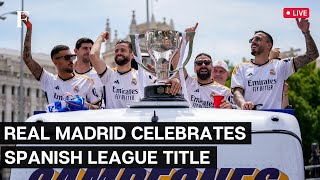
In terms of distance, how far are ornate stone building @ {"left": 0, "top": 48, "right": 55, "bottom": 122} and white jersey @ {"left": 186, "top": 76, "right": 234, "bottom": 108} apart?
89.4 metres

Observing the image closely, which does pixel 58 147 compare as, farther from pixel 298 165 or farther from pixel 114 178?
pixel 298 165

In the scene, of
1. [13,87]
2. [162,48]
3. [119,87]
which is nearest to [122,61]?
[119,87]

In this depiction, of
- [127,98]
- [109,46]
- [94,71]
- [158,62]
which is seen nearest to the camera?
[158,62]

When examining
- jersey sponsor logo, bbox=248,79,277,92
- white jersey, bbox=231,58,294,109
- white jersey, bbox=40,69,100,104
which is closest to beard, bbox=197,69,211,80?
→ white jersey, bbox=231,58,294,109

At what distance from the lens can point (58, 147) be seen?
5.23m

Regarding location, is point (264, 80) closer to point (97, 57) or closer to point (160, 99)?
point (97, 57)

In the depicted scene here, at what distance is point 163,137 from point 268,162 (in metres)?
0.63

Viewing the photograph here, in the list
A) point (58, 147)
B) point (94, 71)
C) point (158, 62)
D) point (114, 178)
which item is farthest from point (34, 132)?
point (94, 71)

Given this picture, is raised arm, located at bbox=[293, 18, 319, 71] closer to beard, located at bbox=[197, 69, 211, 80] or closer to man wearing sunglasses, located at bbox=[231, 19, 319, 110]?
man wearing sunglasses, located at bbox=[231, 19, 319, 110]

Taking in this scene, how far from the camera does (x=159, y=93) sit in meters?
5.55

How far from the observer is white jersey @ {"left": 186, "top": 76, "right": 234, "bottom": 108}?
852cm

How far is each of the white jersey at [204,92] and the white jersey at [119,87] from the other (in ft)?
1.90

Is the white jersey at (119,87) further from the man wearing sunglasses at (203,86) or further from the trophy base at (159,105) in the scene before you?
the trophy base at (159,105)

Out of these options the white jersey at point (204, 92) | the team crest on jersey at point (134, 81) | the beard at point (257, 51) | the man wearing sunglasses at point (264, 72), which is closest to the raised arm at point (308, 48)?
the man wearing sunglasses at point (264, 72)
